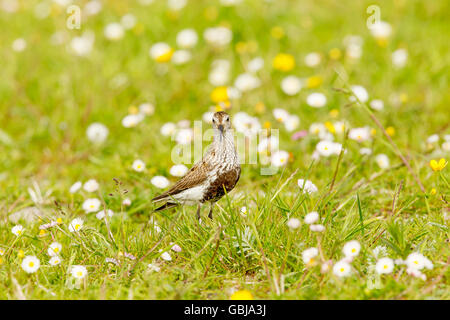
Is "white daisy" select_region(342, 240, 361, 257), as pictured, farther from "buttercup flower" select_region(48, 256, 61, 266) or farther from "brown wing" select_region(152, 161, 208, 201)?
"buttercup flower" select_region(48, 256, 61, 266)

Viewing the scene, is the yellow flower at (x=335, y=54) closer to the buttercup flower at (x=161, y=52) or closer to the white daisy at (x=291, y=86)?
the white daisy at (x=291, y=86)

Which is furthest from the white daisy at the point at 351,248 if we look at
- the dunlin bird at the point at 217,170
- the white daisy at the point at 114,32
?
the white daisy at the point at 114,32

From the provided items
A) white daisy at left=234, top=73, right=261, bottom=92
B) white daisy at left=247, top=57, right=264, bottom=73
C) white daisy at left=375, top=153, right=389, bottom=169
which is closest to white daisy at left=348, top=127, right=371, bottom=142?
white daisy at left=375, top=153, right=389, bottom=169

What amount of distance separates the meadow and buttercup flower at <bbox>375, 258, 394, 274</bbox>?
16mm

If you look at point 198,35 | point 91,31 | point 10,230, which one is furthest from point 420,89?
point 10,230

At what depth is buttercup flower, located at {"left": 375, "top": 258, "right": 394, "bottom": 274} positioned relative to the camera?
3.06 meters

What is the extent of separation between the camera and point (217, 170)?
368 cm

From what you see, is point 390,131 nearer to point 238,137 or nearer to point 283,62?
point 238,137

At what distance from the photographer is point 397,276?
3.12 m

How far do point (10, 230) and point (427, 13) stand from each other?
233 inches

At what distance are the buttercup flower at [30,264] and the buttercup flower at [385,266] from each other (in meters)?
1.86

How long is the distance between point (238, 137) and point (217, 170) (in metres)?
1.63

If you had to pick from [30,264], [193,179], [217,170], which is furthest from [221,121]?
[30,264]

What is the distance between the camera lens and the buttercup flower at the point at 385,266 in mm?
3055
